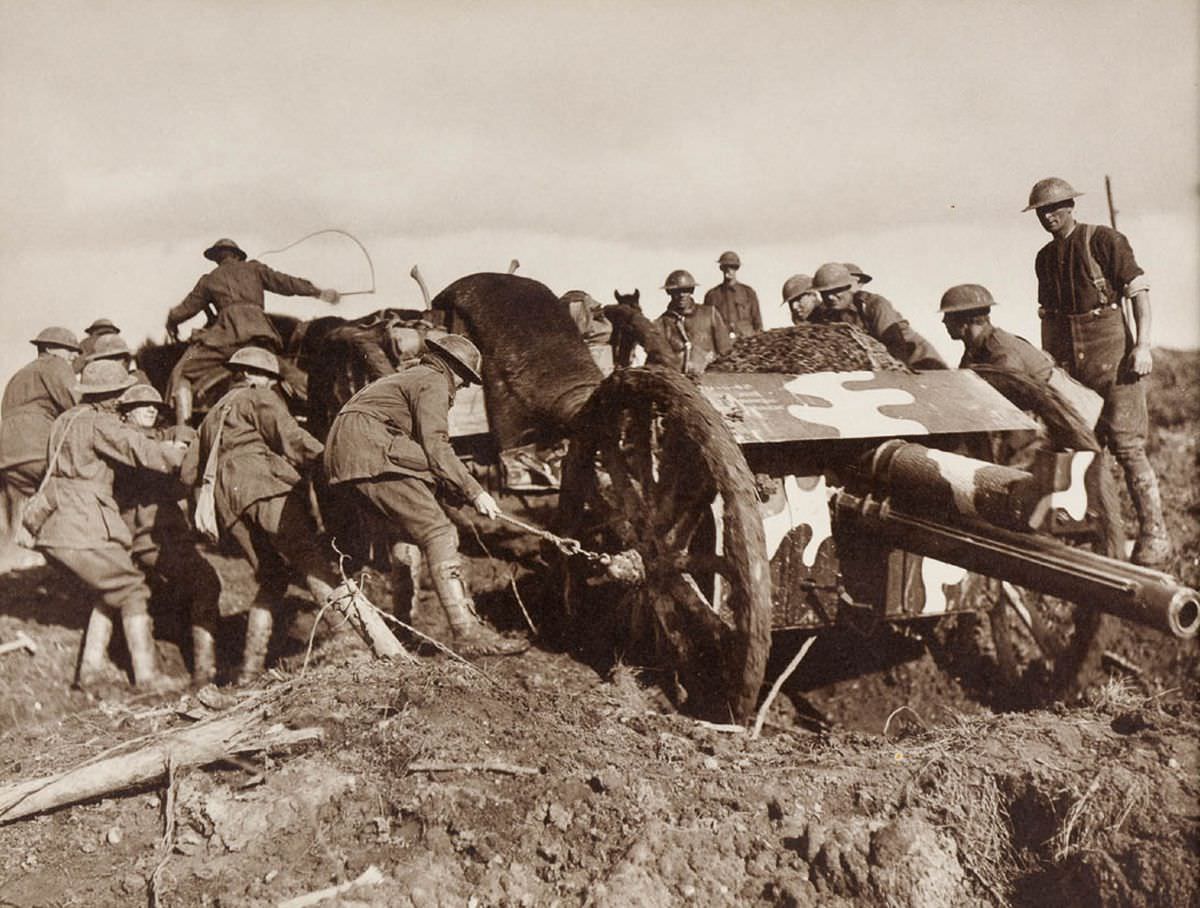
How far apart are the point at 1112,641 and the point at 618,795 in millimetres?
4147

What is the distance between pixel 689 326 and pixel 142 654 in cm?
722

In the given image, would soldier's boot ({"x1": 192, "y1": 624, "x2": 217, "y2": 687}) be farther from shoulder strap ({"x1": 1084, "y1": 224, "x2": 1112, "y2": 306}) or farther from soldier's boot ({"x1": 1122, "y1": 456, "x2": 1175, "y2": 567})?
shoulder strap ({"x1": 1084, "y1": 224, "x2": 1112, "y2": 306})

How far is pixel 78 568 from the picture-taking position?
6.35 meters

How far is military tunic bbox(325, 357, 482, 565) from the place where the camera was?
5.69 metres

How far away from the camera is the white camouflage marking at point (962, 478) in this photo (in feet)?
14.9

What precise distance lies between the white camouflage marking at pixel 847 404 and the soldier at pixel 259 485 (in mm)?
3083

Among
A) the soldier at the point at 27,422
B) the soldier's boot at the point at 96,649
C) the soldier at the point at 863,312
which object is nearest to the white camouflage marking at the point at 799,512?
the soldier at the point at 863,312

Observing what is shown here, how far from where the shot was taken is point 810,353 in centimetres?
607

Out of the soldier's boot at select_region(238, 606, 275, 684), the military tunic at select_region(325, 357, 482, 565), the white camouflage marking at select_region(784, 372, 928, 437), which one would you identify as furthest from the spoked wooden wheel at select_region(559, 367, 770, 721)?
the soldier's boot at select_region(238, 606, 275, 684)

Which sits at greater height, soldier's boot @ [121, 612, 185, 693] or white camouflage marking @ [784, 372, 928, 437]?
white camouflage marking @ [784, 372, 928, 437]

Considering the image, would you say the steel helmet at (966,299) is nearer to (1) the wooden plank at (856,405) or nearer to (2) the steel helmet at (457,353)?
(1) the wooden plank at (856,405)

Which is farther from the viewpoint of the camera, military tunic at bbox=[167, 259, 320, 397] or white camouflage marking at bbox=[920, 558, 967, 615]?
military tunic at bbox=[167, 259, 320, 397]

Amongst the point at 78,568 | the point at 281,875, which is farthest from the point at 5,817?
the point at 78,568

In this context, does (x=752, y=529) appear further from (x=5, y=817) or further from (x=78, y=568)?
(x=78, y=568)
